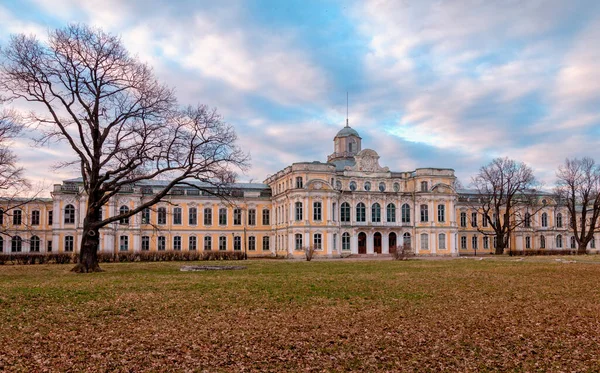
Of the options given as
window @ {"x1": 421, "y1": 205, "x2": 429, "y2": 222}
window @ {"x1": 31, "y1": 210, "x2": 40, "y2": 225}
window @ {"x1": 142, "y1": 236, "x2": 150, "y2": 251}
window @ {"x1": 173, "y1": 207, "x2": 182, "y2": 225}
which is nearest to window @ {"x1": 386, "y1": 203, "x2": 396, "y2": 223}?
window @ {"x1": 421, "y1": 205, "x2": 429, "y2": 222}

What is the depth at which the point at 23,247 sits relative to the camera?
186 feet

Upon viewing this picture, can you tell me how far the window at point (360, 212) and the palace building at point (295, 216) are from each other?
10cm

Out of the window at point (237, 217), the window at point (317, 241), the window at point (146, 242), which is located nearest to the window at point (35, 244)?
the window at point (146, 242)

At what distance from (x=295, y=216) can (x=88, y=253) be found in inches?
1079

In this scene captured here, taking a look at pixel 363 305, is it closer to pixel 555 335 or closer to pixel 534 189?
pixel 555 335

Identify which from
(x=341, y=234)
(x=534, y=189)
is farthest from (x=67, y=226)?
(x=534, y=189)

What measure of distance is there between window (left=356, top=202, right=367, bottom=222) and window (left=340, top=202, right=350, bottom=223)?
92cm

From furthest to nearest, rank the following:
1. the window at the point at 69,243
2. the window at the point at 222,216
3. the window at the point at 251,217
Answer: the window at the point at 251,217
the window at the point at 222,216
the window at the point at 69,243

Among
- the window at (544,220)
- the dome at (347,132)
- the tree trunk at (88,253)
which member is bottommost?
the tree trunk at (88,253)

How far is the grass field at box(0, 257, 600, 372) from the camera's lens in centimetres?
843

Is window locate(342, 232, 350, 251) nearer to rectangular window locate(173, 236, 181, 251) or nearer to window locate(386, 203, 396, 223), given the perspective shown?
window locate(386, 203, 396, 223)

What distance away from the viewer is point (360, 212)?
54656 millimetres

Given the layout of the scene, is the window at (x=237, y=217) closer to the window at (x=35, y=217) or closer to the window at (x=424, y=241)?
the window at (x=424, y=241)

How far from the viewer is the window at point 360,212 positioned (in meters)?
54.6
